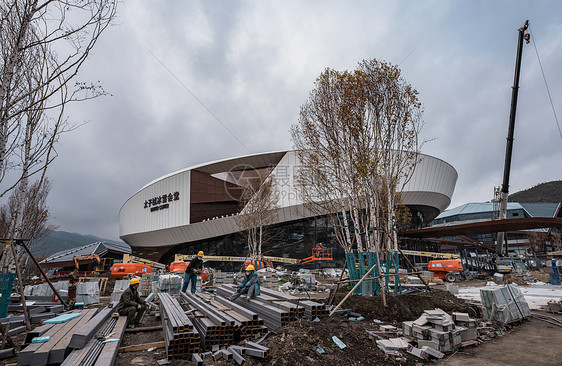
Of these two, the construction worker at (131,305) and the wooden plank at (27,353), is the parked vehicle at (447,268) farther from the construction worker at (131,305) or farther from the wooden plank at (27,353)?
the wooden plank at (27,353)

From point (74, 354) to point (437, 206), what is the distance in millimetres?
39394

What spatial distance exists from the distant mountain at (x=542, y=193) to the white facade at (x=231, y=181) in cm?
10683

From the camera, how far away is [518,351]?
5.76m

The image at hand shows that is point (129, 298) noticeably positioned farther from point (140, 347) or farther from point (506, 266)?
point (506, 266)

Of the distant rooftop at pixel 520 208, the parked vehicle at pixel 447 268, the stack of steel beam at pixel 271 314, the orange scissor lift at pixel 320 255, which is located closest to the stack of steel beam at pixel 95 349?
the stack of steel beam at pixel 271 314

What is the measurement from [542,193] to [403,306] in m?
157

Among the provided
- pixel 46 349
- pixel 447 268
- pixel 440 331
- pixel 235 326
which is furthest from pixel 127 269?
pixel 447 268

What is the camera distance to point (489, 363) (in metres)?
5.17

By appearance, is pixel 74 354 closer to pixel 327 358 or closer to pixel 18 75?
pixel 327 358

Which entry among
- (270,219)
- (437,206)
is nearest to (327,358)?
(270,219)

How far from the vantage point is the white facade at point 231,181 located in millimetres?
31625

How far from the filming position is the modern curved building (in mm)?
32094

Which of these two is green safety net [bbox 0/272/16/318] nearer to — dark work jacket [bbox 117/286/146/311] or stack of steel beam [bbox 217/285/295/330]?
dark work jacket [bbox 117/286/146/311]

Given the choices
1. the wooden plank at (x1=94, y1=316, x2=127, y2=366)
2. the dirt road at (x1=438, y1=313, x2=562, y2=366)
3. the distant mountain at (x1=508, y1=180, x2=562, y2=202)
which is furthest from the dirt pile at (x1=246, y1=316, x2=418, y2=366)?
the distant mountain at (x1=508, y1=180, x2=562, y2=202)
